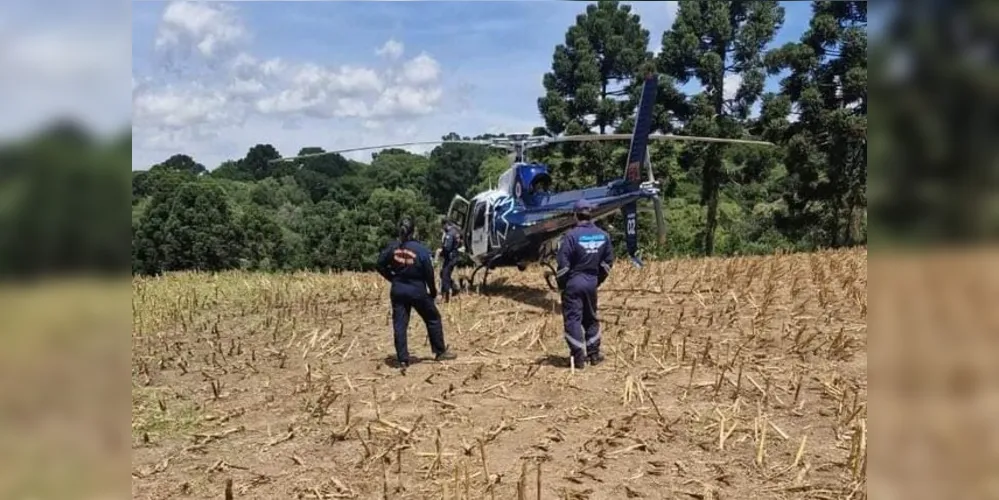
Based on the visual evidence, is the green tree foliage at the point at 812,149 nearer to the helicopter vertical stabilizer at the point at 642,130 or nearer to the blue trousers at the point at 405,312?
the helicopter vertical stabilizer at the point at 642,130

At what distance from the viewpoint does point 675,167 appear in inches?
1571

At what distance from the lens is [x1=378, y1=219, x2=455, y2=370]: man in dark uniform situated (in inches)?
376

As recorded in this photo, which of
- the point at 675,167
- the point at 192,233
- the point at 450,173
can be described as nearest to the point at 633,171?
the point at 675,167

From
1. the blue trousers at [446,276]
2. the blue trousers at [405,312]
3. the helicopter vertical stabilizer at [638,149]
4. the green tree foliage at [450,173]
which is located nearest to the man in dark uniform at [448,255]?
the blue trousers at [446,276]

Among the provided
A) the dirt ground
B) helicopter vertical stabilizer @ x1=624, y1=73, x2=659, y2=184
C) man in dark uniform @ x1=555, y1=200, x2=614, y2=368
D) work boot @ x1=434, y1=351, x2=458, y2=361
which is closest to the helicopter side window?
the dirt ground

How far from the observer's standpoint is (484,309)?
46.4ft

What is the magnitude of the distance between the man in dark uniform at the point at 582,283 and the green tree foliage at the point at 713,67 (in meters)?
19.6

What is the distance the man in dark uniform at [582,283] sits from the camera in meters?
9.06

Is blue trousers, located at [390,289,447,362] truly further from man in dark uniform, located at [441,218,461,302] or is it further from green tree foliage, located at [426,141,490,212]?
green tree foliage, located at [426,141,490,212]
